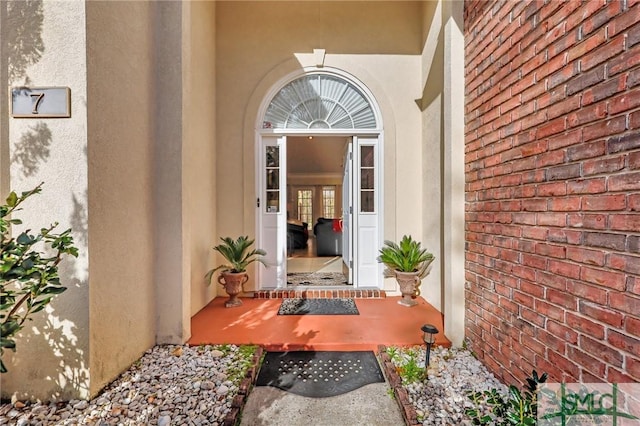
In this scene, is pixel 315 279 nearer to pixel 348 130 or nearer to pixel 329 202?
pixel 348 130

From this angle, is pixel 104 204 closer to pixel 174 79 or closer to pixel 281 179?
pixel 174 79

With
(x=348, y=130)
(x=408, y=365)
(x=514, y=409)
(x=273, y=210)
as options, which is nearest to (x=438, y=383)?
(x=408, y=365)

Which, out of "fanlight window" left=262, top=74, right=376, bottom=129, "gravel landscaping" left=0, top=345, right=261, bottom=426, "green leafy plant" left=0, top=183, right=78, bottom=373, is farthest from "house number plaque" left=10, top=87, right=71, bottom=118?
"fanlight window" left=262, top=74, right=376, bottom=129

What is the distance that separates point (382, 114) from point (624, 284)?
3.14 metres

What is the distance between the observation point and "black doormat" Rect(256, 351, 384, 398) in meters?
1.94

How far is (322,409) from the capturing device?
5.72 ft

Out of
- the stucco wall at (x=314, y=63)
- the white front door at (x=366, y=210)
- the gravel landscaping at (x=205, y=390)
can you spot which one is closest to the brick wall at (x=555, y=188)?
the gravel landscaping at (x=205, y=390)

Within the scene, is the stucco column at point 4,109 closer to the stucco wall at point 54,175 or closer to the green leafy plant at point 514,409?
the stucco wall at point 54,175

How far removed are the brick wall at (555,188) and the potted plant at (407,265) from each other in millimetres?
1050

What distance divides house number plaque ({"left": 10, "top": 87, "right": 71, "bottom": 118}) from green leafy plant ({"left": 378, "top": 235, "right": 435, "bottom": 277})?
3.18 meters

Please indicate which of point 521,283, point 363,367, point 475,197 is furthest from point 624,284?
point 363,367

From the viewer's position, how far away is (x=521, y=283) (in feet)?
5.81

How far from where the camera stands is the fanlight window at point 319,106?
389 centimetres

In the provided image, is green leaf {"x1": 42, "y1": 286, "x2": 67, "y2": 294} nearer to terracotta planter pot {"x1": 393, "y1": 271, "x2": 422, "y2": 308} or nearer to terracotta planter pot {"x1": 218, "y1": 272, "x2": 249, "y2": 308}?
terracotta planter pot {"x1": 218, "y1": 272, "x2": 249, "y2": 308}
